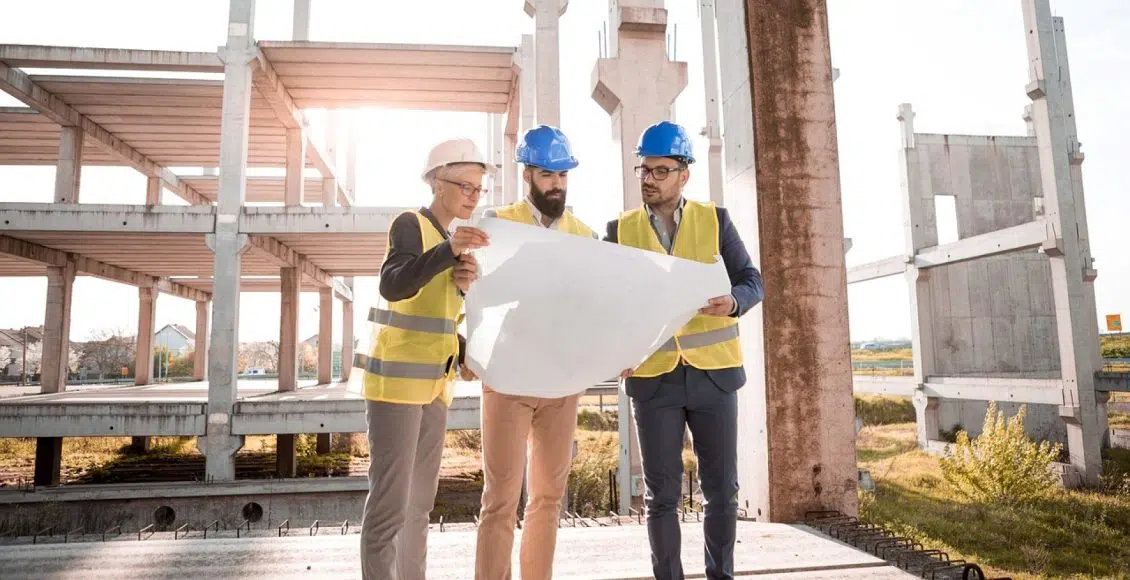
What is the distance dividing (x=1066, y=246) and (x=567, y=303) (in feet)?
51.4

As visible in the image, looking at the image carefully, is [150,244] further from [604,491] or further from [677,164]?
[677,164]

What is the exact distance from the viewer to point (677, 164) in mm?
2396

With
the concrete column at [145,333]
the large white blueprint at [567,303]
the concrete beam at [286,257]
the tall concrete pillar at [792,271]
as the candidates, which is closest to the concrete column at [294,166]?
the concrete beam at [286,257]

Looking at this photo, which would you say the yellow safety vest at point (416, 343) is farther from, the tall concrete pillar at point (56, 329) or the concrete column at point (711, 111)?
the tall concrete pillar at point (56, 329)

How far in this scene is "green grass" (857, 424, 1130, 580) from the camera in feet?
26.5

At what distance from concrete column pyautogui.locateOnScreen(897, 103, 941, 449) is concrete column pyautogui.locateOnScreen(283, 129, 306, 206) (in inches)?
701

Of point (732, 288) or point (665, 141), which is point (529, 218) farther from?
point (732, 288)

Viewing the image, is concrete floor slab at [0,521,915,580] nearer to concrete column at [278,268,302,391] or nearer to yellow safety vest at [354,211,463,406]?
yellow safety vest at [354,211,463,406]

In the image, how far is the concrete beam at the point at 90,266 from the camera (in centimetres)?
1524

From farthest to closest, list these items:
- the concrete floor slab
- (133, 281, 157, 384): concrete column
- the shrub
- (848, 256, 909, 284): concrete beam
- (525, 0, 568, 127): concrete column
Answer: (133, 281, 157, 384): concrete column → (848, 256, 909, 284): concrete beam → the shrub → (525, 0, 568, 127): concrete column → the concrete floor slab

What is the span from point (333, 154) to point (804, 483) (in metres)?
22.4

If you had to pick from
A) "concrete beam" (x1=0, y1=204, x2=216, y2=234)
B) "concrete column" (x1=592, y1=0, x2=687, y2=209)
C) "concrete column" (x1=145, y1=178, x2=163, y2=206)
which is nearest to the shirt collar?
"concrete column" (x1=592, y1=0, x2=687, y2=209)

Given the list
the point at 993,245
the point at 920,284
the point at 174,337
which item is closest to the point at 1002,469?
the point at 993,245

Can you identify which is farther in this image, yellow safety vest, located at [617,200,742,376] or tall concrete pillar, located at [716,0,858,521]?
tall concrete pillar, located at [716,0,858,521]
